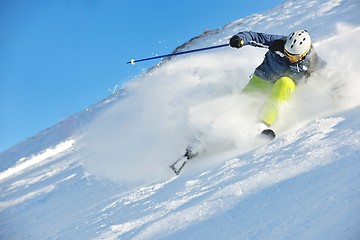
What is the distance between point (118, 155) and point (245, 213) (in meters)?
4.61

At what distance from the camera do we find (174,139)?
6.00 m

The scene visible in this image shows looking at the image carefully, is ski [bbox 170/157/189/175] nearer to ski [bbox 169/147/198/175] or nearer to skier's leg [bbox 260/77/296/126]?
ski [bbox 169/147/198/175]

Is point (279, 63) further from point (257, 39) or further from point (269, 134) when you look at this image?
point (269, 134)

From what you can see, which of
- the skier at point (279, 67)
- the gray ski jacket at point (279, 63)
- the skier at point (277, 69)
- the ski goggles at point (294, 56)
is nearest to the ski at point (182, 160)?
the skier at point (277, 69)

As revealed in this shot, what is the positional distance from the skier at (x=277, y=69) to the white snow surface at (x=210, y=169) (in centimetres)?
15

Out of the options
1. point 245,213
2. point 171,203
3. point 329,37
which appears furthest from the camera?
point 329,37

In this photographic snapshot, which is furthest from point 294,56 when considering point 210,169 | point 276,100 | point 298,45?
point 210,169

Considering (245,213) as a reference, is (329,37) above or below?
above

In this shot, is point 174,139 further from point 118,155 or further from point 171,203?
point 171,203

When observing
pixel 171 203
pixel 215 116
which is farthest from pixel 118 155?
pixel 171 203

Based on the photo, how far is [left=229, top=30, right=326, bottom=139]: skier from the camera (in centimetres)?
473

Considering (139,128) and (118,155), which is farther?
(139,128)

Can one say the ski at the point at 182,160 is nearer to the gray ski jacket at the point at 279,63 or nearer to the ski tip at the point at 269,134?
the ski tip at the point at 269,134

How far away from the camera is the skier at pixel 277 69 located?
4.73 m
